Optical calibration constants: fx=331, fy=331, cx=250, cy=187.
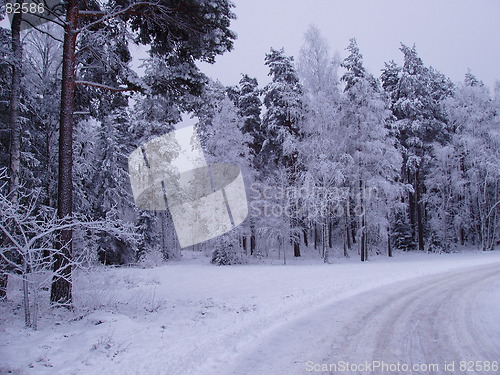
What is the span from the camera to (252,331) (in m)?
7.08

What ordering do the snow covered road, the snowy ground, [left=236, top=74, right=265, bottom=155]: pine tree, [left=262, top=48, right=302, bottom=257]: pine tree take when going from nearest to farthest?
the snow covered road, the snowy ground, [left=262, top=48, right=302, bottom=257]: pine tree, [left=236, top=74, right=265, bottom=155]: pine tree

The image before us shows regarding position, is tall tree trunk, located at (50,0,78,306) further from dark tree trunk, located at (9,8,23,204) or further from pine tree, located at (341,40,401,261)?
pine tree, located at (341,40,401,261)

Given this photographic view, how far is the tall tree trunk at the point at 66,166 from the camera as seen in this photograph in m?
7.36

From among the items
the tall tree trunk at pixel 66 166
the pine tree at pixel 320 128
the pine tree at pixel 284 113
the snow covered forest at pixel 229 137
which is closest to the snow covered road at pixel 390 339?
the snow covered forest at pixel 229 137

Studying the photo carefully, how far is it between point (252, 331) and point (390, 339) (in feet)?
8.97

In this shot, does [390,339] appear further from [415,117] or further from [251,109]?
[415,117]

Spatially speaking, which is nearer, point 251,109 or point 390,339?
point 390,339

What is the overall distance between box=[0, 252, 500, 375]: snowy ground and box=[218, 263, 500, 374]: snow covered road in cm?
2

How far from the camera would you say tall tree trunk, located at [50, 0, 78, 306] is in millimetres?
7359

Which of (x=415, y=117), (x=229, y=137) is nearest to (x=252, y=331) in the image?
(x=229, y=137)

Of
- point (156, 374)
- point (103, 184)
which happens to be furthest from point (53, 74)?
point (156, 374)

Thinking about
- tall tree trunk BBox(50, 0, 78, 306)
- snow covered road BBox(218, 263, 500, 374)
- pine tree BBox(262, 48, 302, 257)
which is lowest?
snow covered road BBox(218, 263, 500, 374)

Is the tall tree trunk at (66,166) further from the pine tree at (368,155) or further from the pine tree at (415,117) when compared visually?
the pine tree at (415,117)

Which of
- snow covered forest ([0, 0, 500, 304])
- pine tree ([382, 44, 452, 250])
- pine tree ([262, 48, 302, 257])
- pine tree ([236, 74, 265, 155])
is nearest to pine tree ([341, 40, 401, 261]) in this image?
snow covered forest ([0, 0, 500, 304])
